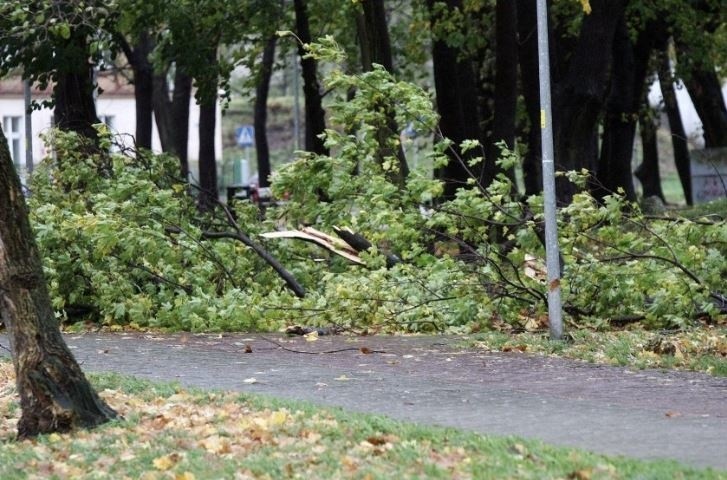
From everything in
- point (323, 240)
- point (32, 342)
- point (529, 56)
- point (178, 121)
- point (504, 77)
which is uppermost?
point (529, 56)

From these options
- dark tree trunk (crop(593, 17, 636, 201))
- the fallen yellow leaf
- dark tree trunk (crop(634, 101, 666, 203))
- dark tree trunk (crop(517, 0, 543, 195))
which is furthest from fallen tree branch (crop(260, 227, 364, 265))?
dark tree trunk (crop(634, 101, 666, 203))

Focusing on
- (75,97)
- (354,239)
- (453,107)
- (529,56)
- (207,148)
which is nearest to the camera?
(354,239)

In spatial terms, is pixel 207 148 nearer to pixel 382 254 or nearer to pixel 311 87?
pixel 311 87

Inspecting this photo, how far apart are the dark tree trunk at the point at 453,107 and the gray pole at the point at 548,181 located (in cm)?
1057

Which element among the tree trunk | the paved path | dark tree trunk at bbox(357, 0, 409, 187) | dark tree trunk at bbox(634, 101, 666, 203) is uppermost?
dark tree trunk at bbox(357, 0, 409, 187)

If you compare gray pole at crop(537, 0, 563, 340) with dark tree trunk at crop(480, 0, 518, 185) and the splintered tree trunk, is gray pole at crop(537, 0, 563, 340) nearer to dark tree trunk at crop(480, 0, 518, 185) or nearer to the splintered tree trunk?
the splintered tree trunk

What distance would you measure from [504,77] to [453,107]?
1062mm

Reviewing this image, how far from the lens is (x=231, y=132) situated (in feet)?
299

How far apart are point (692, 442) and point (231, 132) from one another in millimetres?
84151

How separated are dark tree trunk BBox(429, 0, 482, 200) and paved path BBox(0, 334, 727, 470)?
10.1 m

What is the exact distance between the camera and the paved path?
8.42m

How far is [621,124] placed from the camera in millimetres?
31484

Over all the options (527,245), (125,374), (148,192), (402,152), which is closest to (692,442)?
(125,374)

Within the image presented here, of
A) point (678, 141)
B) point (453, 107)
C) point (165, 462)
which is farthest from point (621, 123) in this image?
point (165, 462)
